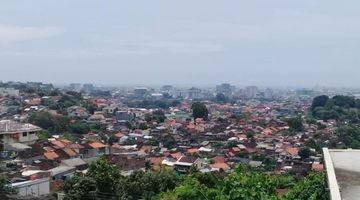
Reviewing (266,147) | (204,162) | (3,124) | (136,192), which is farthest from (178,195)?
(266,147)

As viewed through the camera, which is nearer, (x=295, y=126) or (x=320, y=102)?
(x=295, y=126)

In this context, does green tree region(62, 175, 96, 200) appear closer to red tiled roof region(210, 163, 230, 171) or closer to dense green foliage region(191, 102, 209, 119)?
red tiled roof region(210, 163, 230, 171)

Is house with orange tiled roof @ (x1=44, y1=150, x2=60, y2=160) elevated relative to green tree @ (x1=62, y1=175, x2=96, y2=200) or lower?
lower

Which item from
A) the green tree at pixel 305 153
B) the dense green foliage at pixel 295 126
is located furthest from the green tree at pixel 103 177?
the dense green foliage at pixel 295 126

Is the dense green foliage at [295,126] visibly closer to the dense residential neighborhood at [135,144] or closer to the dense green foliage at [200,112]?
the dense residential neighborhood at [135,144]

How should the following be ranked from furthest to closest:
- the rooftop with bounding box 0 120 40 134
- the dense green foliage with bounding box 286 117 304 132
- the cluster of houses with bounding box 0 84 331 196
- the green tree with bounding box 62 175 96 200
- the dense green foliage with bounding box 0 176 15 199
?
1. the dense green foliage with bounding box 286 117 304 132
2. the rooftop with bounding box 0 120 40 134
3. the cluster of houses with bounding box 0 84 331 196
4. the dense green foliage with bounding box 0 176 15 199
5. the green tree with bounding box 62 175 96 200

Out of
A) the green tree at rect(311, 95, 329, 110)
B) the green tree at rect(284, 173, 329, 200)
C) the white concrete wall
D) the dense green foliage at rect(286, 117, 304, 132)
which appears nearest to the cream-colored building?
the white concrete wall

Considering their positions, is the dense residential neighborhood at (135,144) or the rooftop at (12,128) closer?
the dense residential neighborhood at (135,144)

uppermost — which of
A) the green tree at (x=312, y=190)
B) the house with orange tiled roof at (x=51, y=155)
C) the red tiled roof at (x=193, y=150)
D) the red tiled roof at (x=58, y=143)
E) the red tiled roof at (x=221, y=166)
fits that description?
the green tree at (x=312, y=190)

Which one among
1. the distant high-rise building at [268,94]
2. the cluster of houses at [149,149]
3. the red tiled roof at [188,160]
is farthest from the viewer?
the distant high-rise building at [268,94]

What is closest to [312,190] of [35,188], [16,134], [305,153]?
[35,188]

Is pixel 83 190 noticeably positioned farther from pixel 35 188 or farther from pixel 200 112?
pixel 200 112
